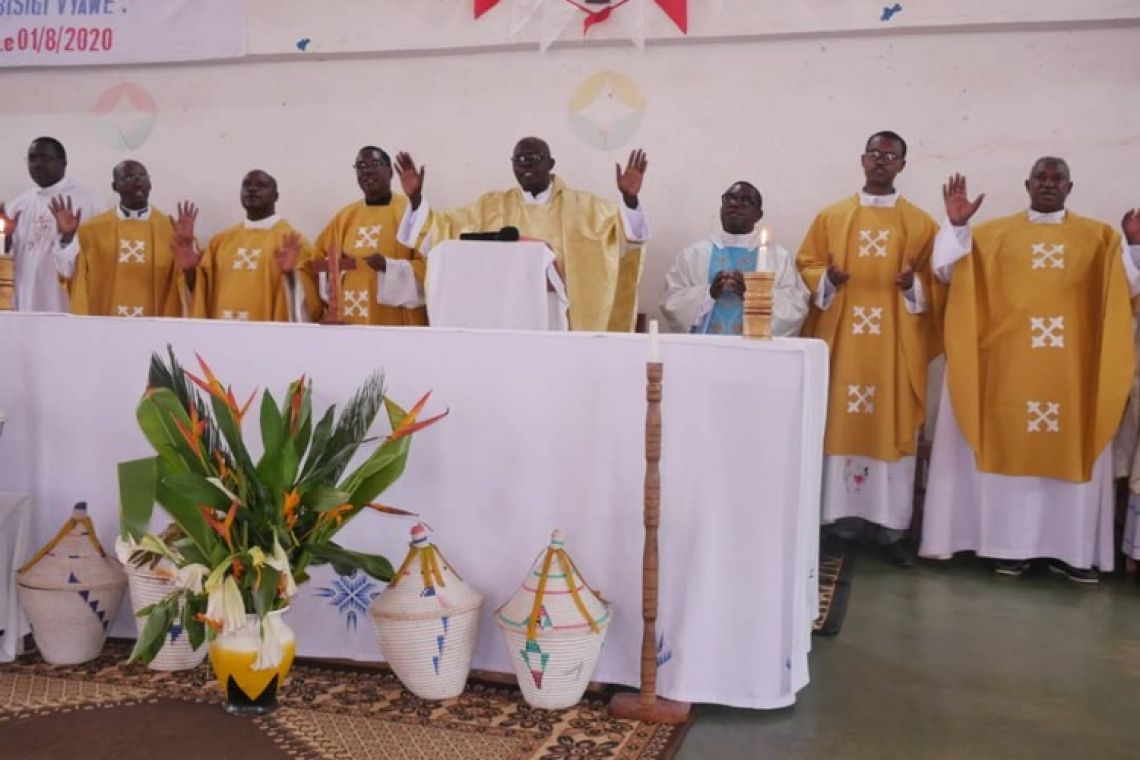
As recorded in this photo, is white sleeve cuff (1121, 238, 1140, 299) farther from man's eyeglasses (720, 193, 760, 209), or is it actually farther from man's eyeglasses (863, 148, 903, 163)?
man's eyeglasses (720, 193, 760, 209)

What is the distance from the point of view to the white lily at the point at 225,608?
2945mm

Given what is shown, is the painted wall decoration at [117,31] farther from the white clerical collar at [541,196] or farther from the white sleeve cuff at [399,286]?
the white clerical collar at [541,196]

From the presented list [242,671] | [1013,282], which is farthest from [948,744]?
[1013,282]

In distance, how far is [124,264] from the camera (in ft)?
21.0

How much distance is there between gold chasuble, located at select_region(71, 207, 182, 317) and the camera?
640 cm

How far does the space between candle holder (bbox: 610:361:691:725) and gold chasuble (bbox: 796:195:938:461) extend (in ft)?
8.74

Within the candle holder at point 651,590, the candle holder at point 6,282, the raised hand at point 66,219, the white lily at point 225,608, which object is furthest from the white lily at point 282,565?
the raised hand at point 66,219

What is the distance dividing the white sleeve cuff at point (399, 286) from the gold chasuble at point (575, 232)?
Result: 0.22 metres

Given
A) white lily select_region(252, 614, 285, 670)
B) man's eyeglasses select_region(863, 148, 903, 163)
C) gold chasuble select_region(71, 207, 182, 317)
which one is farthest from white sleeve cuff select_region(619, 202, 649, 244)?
white lily select_region(252, 614, 285, 670)

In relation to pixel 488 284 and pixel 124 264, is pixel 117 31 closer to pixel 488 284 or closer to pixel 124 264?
pixel 124 264

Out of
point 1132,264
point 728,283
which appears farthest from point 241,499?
point 1132,264

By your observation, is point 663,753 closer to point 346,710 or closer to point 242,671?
point 346,710

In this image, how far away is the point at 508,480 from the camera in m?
3.29

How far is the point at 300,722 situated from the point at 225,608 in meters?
0.35
